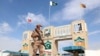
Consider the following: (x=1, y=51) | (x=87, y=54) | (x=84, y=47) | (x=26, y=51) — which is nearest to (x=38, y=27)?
(x=87, y=54)

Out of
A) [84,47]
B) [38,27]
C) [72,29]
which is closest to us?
[38,27]

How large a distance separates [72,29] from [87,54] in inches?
511

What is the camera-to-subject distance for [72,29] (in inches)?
2201

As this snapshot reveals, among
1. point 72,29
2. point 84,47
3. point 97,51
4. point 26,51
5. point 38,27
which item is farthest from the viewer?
point 26,51

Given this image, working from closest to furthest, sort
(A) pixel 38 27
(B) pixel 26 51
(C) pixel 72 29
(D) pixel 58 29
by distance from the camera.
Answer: (A) pixel 38 27, (C) pixel 72 29, (D) pixel 58 29, (B) pixel 26 51

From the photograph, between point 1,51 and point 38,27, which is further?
point 1,51

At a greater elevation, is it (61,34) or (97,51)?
(61,34)

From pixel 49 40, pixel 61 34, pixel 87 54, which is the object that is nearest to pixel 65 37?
pixel 61 34

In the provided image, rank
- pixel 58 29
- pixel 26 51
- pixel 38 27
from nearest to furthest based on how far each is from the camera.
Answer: pixel 38 27, pixel 58 29, pixel 26 51

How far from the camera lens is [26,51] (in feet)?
218

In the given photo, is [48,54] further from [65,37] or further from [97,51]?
[97,51]

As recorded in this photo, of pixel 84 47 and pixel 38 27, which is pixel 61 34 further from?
pixel 38 27

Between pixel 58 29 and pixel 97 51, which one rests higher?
pixel 58 29

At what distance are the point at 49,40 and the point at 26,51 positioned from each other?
10.1 metres
